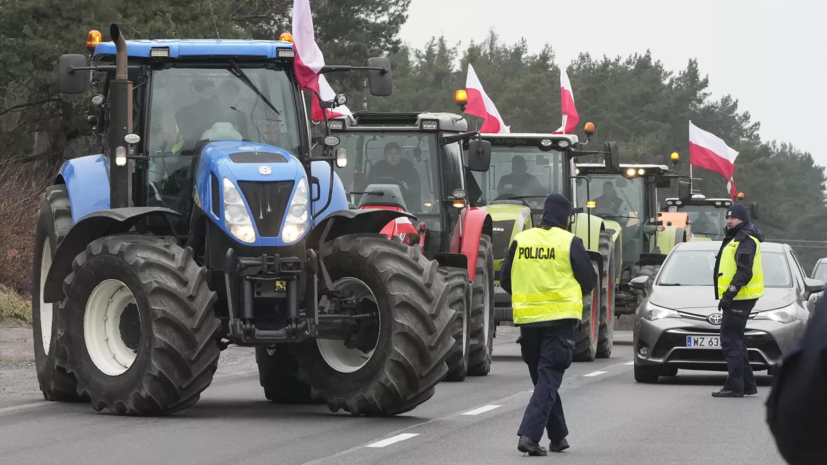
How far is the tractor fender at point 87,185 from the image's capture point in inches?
480

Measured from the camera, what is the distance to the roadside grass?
2273 cm

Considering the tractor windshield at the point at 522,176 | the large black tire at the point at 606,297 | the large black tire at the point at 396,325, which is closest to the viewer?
the large black tire at the point at 396,325

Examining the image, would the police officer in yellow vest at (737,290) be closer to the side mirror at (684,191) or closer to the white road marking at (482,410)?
the white road marking at (482,410)

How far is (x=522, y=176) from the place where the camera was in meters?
20.6

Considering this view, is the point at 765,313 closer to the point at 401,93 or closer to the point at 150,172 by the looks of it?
the point at 150,172

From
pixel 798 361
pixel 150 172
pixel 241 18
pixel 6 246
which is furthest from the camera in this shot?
pixel 241 18

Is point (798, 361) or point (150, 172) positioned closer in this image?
point (798, 361)

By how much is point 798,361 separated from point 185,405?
9.11m

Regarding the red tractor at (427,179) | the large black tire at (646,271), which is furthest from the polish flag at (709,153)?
the red tractor at (427,179)

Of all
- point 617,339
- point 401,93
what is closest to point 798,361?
point 617,339

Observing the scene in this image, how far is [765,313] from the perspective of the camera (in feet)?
52.6

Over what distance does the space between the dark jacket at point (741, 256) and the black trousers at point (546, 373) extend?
4.69m

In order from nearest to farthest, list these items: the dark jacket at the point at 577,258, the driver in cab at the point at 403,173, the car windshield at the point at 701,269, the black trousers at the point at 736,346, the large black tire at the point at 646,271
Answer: the dark jacket at the point at 577,258
the black trousers at the point at 736,346
the driver in cab at the point at 403,173
the car windshield at the point at 701,269
the large black tire at the point at 646,271

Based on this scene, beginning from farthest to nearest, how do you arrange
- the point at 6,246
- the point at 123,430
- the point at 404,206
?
the point at 6,246 → the point at 404,206 → the point at 123,430
